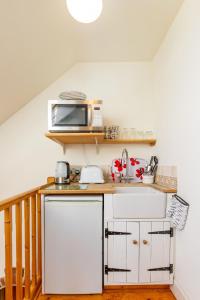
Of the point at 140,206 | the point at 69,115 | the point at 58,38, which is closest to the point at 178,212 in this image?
the point at 140,206

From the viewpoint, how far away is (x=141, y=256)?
1.85 m

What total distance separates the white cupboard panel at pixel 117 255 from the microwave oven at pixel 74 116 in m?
0.92

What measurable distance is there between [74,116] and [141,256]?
1369 mm

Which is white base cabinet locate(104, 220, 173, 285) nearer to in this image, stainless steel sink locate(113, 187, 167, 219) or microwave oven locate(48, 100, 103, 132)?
stainless steel sink locate(113, 187, 167, 219)

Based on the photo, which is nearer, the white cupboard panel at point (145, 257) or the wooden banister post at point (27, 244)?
the wooden banister post at point (27, 244)

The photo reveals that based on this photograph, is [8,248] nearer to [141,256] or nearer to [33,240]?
[33,240]

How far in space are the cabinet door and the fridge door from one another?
36cm

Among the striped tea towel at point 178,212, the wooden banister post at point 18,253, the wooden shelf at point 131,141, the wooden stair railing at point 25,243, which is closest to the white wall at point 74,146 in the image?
the wooden shelf at point 131,141

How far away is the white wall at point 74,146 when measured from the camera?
2.61 meters

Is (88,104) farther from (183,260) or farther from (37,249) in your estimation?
(183,260)

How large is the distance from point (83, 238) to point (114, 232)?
0.26m


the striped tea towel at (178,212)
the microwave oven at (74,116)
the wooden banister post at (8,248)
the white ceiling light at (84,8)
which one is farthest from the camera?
the microwave oven at (74,116)

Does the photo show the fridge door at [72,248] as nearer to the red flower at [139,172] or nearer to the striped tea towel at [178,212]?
the striped tea towel at [178,212]

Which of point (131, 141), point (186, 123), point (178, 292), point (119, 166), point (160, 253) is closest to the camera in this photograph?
point (186, 123)
